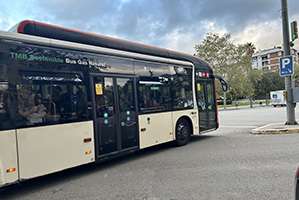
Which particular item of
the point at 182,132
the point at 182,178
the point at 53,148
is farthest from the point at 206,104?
Answer: the point at 53,148

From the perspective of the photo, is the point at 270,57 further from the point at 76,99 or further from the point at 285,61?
the point at 76,99

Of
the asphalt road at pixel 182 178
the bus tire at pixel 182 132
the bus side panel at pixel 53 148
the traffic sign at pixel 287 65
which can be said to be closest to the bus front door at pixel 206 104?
the bus tire at pixel 182 132

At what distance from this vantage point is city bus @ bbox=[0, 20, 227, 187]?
159 inches

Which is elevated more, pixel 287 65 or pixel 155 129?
pixel 287 65

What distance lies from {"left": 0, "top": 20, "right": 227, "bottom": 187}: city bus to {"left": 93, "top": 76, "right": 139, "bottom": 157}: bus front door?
2 cm

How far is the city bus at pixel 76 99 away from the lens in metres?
4.03

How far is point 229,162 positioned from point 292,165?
1.38 m

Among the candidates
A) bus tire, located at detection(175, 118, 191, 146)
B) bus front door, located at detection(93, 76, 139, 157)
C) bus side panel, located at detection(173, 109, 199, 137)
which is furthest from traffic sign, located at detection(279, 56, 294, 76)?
bus front door, located at detection(93, 76, 139, 157)

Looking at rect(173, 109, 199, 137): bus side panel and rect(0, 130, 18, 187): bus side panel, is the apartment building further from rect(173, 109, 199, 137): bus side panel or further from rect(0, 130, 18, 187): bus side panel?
rect(0, 130, 18, 187): bus side panel

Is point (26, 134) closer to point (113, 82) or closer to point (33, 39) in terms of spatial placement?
point (33, 39)

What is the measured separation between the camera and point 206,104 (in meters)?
8.78

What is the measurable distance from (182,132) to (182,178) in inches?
128

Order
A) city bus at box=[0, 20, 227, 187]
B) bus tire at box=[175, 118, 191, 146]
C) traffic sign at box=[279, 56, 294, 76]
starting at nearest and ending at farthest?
city bus at box=[0, 20, 227, 187] → bus tire at box=[175, 118, 191, 146] → traffic sign at box=[279, 56, 294, 76]

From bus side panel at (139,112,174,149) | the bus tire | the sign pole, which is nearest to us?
bus side panel at (139,112,174,149)
